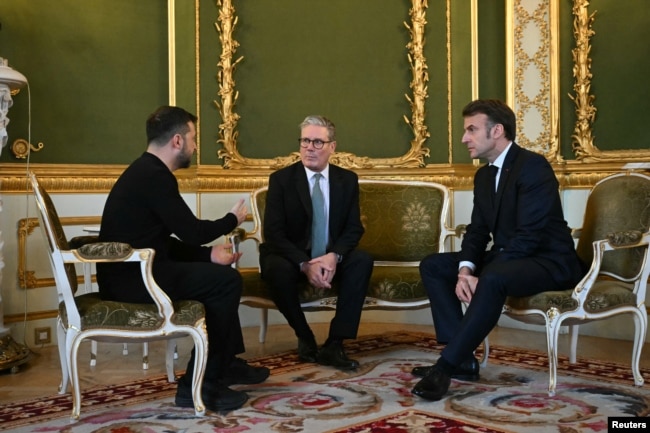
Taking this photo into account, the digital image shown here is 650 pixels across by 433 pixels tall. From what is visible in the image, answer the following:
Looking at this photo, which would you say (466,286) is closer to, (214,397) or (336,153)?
(214,397)

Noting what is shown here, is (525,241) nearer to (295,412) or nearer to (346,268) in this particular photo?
(346,268)

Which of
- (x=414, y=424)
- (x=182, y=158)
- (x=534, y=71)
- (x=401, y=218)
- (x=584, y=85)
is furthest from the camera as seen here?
(x=534, y=71)

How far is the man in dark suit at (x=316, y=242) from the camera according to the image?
3.86 m

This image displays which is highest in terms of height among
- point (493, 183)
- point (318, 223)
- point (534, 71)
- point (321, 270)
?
point (534, 71)

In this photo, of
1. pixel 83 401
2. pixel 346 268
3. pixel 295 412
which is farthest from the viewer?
pixel 346 268

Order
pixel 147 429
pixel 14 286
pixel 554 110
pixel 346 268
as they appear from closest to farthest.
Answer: pixel 147 429 < pixel 346 268 < pixel 14 286 < pixel 554 110

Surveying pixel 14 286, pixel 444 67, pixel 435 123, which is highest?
pixel 444 67

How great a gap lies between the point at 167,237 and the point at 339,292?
1.07m

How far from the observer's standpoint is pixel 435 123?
5395mm

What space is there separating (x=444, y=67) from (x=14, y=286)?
10.4 ft

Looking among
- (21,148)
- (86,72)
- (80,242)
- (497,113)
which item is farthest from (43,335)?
(497,113)

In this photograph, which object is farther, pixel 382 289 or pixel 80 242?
pixel 382 289

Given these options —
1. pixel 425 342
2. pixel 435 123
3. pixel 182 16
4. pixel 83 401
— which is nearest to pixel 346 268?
pixel 425 342

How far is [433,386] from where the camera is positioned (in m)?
3.17
